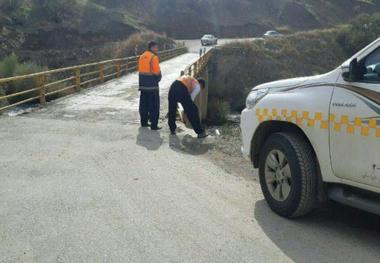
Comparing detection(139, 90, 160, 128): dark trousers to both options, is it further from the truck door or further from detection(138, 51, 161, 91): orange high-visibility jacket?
the truck door

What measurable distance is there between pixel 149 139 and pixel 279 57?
4038 centimetres

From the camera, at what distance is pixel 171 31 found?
72.0m

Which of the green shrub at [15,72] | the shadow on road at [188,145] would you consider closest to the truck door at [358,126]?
the shadow on road at [188,145]

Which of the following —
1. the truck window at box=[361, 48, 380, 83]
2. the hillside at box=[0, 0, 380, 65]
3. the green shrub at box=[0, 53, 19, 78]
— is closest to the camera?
the truck window at box=[361, 48, 380, 83]

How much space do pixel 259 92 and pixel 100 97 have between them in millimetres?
10173

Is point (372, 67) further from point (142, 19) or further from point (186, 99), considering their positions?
point (142, 19)

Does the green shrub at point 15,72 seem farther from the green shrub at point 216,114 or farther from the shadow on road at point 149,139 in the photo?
the shadow on road at point 149,139

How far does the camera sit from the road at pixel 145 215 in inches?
160

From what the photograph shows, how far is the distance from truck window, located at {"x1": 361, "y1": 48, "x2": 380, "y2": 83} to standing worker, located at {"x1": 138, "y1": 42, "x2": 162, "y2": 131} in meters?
6.04

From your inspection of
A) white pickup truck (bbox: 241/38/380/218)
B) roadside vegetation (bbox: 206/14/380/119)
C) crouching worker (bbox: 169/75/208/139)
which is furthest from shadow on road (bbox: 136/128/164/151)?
roadside vegetation (bbox: 206/14/380/119)

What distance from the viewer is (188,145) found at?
8875 millimetres

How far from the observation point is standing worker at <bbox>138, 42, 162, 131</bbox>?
990cm

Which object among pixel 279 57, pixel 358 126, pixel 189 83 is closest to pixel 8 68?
pixel 189 83

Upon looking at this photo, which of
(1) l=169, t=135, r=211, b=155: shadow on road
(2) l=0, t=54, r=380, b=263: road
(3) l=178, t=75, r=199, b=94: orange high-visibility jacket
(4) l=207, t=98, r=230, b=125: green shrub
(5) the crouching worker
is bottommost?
(4) l=207, t=98, r=230, b=125: green shrub
